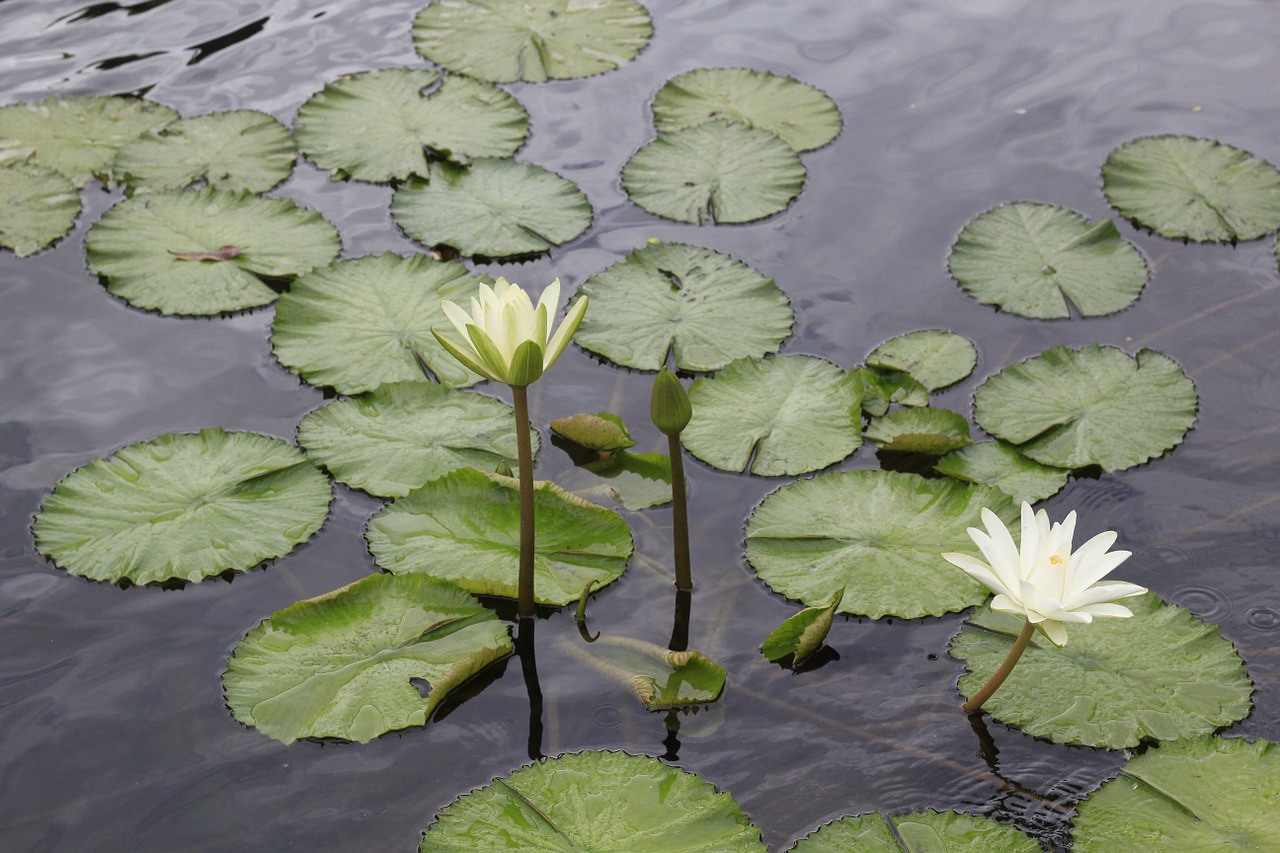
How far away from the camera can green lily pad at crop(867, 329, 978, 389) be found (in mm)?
3758

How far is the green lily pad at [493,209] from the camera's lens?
14.2 feet

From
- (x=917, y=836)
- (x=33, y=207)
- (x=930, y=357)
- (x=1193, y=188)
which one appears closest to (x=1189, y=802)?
(x=917, y=836)

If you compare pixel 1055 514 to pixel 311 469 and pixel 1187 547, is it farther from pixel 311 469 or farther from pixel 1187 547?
pixel 311 469

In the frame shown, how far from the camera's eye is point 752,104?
5090 mm

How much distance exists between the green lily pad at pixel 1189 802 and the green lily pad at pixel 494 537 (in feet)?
4.44

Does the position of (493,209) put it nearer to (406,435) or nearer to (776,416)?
(406,435)

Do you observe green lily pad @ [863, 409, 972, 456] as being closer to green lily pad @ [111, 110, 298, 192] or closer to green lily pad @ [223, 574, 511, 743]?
green lily pad @ [223, 574, 511, 743]

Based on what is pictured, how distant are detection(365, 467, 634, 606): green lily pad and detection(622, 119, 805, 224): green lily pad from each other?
1.76 m

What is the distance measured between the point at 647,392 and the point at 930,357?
98 centimetres

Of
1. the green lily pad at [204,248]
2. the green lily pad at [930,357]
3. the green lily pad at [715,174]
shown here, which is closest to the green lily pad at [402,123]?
the green lily pad at [204,248]

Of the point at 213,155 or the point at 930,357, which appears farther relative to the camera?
the point at 213,155

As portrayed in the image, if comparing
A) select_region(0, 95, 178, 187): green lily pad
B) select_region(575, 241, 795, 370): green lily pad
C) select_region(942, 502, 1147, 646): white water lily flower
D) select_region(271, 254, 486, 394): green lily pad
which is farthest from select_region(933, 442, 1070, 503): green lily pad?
select_region(0, 95, 178, 187): green lily pad

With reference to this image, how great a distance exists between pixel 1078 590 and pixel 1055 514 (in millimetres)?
1019

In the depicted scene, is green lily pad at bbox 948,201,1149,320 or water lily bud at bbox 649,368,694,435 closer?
water lily bud at bbox 649,368,694,435
